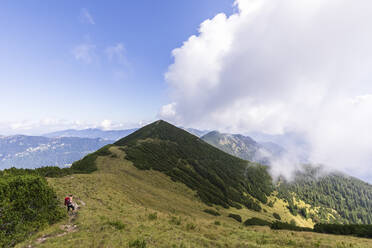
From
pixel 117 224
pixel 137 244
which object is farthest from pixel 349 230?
pixel 117 224

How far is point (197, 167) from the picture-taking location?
11631 centimetres

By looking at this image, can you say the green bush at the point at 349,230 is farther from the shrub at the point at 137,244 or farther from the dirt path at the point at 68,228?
the dirt path at the point at 68,228

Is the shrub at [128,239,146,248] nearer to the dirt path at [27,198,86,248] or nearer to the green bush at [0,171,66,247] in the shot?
the dirt path at [27,198,86,248]

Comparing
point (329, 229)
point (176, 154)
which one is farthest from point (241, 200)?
point (329, 229)

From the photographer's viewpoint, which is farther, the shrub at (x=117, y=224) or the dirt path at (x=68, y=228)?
the shrub at (x=117, y=224)

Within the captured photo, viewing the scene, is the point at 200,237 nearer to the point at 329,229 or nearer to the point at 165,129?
the point at 329,229

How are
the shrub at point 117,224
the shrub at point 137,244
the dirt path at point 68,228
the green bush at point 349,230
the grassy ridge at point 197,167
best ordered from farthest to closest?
the grassy ridge at point 197,167 → the green bush at point 349,230 → the shrub at point 117,224 → the dirt path at point 68,228 → the shrub at point 137,244

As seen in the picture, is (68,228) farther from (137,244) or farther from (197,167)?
(197,167)

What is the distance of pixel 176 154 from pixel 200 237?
11136 centimetres

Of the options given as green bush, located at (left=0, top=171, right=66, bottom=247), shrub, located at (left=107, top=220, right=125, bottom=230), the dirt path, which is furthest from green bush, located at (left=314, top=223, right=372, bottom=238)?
green bush, located at (left=0, top=171, right=66, bottom=247)

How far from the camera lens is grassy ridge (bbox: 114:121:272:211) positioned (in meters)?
85.9

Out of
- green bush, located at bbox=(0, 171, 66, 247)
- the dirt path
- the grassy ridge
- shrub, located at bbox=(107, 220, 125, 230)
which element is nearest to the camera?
green bush, located at bbox=(0, 171, 66, 247)

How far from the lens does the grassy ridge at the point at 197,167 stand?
85.9 m

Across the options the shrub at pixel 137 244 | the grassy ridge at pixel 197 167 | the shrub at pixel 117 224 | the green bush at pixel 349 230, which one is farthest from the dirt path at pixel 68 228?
the grassy ridge at pixel 197 167
